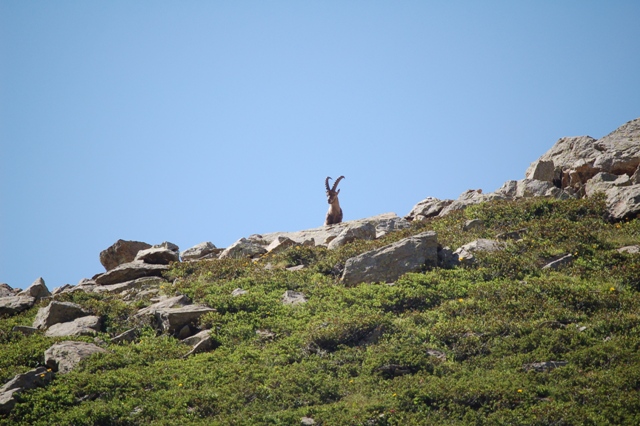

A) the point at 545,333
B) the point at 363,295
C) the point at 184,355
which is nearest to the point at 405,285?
the point at 363,295

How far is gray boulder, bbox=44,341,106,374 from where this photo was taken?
18125 millimetres

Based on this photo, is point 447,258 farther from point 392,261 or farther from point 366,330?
point 366,330

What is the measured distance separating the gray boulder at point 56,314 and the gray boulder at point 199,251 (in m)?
9.47

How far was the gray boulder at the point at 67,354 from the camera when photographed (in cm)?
1812

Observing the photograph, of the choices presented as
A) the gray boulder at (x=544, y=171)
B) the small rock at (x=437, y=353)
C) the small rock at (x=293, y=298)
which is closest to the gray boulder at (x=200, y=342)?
the small rock at (x=293, y=298)

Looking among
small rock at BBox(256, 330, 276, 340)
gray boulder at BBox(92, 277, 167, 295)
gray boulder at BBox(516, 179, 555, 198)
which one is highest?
gray boulder at BBox(516, 179, 555, 198)

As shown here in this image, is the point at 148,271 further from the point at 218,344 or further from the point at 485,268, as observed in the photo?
the point at 485,268

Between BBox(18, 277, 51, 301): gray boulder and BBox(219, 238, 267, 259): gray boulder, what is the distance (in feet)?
21.5

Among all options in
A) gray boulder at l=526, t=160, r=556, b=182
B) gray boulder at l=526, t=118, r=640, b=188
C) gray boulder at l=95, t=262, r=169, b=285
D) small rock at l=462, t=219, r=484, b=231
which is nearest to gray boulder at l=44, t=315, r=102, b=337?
gray boulder at l=95, t=262, r=169, b=285

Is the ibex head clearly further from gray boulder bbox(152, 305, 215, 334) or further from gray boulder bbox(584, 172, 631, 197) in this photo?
gray boulder bbox(152, 305, 215, 334)

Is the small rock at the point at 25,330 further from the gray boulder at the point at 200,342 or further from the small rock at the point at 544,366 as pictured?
the small rock at the point at 544,366

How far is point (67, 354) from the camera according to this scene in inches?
729

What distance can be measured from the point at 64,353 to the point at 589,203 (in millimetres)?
18255

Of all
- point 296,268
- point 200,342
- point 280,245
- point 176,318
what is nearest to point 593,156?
point 280,245
